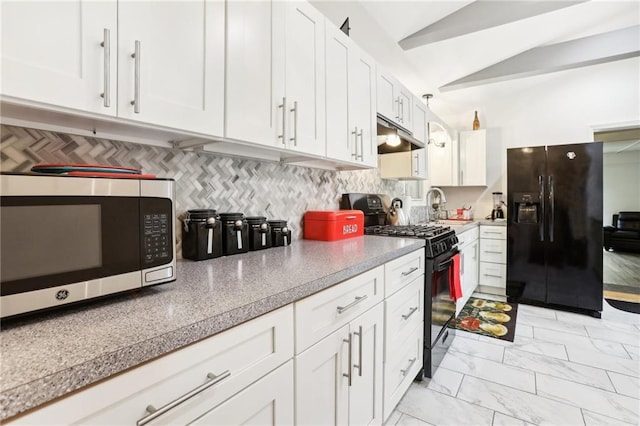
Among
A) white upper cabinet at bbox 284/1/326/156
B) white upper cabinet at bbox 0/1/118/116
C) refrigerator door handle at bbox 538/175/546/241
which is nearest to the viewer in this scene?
white upper cabinet at bbox 0/1/118/116

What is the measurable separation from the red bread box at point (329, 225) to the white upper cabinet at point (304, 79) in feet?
1.56

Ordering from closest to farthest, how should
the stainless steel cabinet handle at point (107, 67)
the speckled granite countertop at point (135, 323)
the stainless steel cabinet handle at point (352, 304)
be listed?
1. the speckled granite countertop at point (135, 323)
2. the stainless steel cabinet handle at point (107, 67)
3. the stainless steel cabinet handle at point (352, 304)

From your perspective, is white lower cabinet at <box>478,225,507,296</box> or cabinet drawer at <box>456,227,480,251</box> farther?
white lower cabinet at <box>478,225,507,296</box>

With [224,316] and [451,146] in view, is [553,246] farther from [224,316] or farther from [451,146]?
[224,316]

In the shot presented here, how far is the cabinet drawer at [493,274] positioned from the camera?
3.81 meters

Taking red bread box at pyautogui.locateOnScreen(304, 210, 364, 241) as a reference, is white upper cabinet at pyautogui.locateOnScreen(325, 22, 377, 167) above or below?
above

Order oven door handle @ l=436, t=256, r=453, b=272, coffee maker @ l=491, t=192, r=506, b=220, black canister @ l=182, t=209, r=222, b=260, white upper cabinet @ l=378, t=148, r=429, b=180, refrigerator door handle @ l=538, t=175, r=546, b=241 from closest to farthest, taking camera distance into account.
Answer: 1. black canister @ l=182, t=209, r=222, b=260
2. oven door handle @ l=436, t=256, r=453, b=272
3. white upper cabinet @ l=378, t=148, r=429, b=180
4. refrigerator door handle @ l=538, t=175, r=546, b=241
5. coffee maker @ l=491, t=192, r=506, b=220

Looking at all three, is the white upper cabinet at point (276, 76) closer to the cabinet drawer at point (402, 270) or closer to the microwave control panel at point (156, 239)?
the microwave control panel at point (156, 239)

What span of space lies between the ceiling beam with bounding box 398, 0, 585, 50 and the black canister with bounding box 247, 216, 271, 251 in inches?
79.1

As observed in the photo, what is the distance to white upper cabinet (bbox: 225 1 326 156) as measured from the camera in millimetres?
1179

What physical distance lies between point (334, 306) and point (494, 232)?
11.4ft

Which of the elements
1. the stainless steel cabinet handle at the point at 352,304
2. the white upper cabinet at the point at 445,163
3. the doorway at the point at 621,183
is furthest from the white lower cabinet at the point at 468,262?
the doorway at the point at 621,183

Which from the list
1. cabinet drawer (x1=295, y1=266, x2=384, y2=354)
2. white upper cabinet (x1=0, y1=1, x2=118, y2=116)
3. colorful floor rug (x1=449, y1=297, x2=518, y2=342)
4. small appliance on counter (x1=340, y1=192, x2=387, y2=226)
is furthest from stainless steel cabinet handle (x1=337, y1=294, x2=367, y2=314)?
colorful floor rug (x1=449, y1=297, x2=518, y2=342)

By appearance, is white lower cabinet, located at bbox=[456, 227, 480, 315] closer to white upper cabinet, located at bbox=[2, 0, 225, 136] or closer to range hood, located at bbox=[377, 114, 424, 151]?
range hood, located at bbox=[377, 114, 424, 151]
